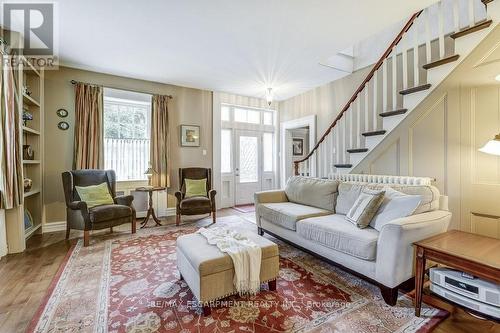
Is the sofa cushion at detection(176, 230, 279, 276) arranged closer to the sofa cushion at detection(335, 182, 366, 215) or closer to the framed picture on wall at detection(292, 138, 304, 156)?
→ the sofa cushion at detection(335, 182, 366, 215)

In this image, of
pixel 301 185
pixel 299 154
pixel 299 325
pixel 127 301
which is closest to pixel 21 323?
pixel 127 301

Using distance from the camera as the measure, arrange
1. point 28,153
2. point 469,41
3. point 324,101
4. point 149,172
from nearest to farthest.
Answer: point 469,41 < point 28,153 < point 149,172 < point 324,101

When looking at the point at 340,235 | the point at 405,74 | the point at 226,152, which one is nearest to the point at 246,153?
the point at 226,152

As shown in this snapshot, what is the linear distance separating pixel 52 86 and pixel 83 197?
2072mm

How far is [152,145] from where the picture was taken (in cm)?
462

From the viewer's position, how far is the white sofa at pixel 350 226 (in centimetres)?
182

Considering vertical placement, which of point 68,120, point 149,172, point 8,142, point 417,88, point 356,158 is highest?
point 417,88

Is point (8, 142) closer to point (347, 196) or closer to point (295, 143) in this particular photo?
point (347, 196)

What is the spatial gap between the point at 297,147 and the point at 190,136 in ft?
A: 10.3

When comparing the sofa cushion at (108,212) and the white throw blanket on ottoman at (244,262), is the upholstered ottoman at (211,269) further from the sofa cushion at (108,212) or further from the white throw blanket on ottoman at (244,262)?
the sofa cushion at (108,212)

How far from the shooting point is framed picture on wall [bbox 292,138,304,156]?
6.61 m

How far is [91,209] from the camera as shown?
3.25m

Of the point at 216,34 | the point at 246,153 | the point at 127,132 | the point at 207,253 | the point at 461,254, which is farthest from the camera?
the point at 246,153
